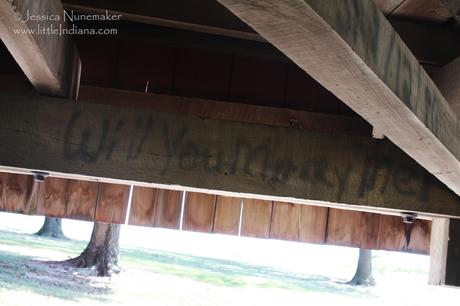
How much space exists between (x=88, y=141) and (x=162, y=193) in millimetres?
992

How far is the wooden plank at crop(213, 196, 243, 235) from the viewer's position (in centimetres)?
281

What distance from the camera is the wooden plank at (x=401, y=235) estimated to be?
291 centimetres

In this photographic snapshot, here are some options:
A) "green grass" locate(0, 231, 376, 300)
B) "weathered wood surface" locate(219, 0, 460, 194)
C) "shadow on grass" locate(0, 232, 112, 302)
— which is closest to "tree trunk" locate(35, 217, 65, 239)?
"green grass" locate(0, 231, 376, 300)

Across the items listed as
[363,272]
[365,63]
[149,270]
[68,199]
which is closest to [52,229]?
[149,270]

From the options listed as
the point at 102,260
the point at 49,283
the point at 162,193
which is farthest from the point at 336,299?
the point at 162,193

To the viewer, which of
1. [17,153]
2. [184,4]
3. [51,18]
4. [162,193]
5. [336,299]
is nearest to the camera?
[51,18]

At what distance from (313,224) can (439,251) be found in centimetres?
83

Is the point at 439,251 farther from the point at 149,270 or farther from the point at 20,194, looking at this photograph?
the point at 149,270

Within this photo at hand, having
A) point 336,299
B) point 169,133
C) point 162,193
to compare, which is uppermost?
point 169,133

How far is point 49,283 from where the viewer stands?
36.4 ft

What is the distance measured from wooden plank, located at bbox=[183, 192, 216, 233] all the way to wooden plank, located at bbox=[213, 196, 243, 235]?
0.03m

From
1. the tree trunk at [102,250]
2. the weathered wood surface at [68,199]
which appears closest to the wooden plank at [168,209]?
the weathered wood surface at [68,199]

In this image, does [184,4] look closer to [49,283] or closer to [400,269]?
[49,283]

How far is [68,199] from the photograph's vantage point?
279 centimetres
